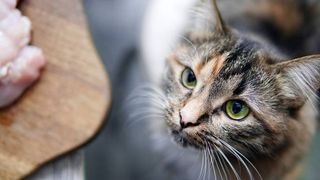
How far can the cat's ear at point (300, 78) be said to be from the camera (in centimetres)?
72

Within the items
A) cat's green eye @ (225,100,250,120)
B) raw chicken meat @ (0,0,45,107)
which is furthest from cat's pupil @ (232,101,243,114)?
raw chicken meat @ (0,0,45,107)

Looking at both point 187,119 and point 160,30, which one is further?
point 160,30

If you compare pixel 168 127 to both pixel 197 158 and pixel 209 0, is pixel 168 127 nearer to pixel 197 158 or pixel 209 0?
pixel 197 158

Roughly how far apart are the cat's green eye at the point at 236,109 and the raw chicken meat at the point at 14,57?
0.37 metres

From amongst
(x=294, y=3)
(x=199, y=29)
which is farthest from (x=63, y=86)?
(x=294, y=3)

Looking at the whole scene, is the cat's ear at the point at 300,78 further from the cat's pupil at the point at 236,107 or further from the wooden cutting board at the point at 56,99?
the wooden cutting board at the point at 56,99

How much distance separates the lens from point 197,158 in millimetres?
913

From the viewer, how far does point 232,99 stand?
30.4 inches

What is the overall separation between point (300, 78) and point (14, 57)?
515 millimetres

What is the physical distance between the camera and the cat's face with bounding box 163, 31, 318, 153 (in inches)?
30.2

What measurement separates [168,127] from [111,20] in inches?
21.4

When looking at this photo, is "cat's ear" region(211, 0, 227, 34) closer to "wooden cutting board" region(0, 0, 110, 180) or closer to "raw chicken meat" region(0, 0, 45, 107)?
"wooden cutting board" region(0, 0, 110, 180)

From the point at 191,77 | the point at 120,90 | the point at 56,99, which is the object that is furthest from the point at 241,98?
the point at 120,90

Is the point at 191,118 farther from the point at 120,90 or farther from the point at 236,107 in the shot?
the point at 120,90
